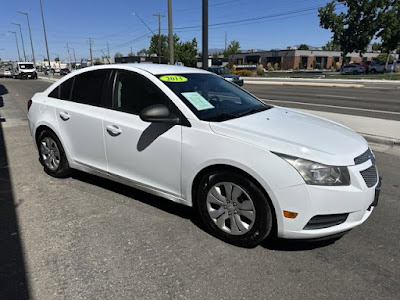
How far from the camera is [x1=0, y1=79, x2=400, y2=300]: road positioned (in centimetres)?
253

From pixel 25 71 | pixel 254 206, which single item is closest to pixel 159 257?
pixel 254 206

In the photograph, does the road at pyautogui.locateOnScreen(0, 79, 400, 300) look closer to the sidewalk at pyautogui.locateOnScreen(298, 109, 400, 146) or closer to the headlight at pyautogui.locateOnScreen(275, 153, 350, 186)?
the headlight at pyautogui.locateOnScreen(275, 153, 350, 186)

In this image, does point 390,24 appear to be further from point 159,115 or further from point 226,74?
point 159,115

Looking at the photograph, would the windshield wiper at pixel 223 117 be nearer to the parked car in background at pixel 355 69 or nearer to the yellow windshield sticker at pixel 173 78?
the yellow windshield sticker at pixel 173 78

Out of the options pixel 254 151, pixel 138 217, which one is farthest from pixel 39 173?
pixel 254 151

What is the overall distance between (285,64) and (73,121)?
262 feet

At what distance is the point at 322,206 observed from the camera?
2.66 metres

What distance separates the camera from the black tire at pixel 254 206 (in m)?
2.82

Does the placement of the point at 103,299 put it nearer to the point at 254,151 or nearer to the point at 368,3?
the point at 254,151

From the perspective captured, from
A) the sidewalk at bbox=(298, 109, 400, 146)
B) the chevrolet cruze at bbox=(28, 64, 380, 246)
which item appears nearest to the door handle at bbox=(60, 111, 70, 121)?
the chevrolet cruze at bbox=(28, 64, 380, 246)

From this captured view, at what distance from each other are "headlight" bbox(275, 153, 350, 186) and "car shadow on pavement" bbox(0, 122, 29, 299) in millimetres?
2219

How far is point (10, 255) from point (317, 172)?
2.67 m

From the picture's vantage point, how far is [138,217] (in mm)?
3652

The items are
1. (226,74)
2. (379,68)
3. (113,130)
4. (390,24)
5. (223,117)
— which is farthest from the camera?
(379,68)
